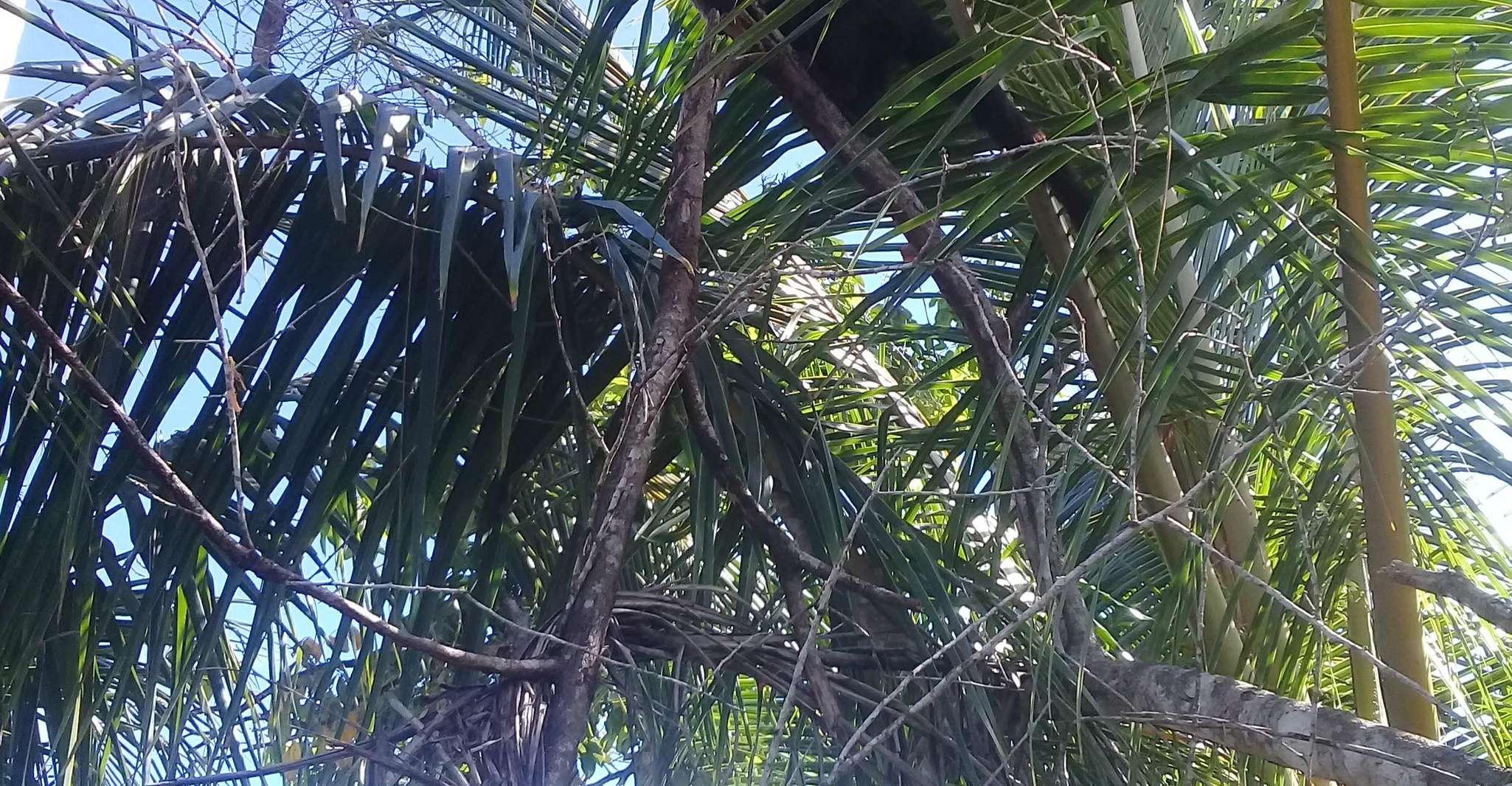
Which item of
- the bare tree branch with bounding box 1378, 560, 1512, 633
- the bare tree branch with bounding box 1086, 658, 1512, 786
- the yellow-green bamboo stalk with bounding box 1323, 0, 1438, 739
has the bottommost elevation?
the bare tree branch with bounding box 1086, 658, 1512, 786

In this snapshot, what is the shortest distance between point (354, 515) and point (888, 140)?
0.56 meters

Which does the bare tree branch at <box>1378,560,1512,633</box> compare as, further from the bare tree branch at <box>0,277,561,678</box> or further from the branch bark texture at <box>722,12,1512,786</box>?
the bare tree branch at <box>0,277,561,678</box>

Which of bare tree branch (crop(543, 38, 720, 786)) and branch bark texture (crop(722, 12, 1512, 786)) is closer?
branch bark texture (crop(722, 12, 1512, 786))

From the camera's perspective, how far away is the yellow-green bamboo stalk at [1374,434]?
712mm

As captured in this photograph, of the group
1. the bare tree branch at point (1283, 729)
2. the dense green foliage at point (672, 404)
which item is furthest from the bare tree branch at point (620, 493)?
the bare tree branch at point (1283, 729)

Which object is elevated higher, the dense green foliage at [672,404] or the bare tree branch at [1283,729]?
the dense green foliage at [672,404]

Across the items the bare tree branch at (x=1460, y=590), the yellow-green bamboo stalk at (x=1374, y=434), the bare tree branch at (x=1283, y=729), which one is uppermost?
the yellow-green bamboo stalk at (x=1374, y=434)

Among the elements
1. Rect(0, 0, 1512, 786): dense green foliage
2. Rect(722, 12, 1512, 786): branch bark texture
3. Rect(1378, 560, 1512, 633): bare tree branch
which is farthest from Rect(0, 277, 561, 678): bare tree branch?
Rect(1378, 560, 1512, 633): bare tree branch

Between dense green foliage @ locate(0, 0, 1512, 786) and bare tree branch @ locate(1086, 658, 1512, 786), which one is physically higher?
dense green foliage @ locate(0, 0, 1512, 786)

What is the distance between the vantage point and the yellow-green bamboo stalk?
28.0 inches

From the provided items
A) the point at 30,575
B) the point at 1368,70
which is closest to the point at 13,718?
the point at 30,575

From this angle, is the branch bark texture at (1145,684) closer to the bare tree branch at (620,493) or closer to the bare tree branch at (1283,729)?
the bare tree branch at (1283,729)

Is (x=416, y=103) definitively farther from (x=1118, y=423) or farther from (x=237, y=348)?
(x=1118, y=423)

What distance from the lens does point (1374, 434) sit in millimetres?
728
